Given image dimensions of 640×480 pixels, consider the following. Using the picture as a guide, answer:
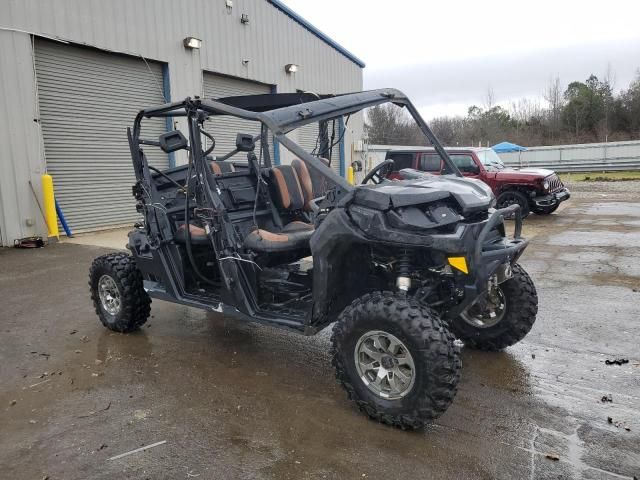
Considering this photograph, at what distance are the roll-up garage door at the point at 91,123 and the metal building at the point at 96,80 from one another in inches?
0.8

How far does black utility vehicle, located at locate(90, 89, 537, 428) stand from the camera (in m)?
3.20

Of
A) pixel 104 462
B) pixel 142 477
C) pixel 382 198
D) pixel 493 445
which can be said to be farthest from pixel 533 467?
pixel 104 462

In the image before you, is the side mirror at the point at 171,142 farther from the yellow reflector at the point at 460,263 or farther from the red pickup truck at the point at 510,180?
the red pickup truck at the point at 510,180

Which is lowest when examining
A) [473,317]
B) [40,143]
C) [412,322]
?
[473,317]

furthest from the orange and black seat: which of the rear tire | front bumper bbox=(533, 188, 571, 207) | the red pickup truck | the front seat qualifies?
front bumper bbox=(533, 188, 571, 207)

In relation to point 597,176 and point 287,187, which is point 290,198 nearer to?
point 287,187

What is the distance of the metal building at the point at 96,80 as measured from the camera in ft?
32.6

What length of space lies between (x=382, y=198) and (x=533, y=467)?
1.67m

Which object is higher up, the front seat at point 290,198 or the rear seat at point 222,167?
the rear seat at point 222,167

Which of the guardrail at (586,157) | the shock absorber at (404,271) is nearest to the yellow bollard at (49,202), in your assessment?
the shock absorber at (404,271)

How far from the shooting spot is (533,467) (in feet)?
9.31

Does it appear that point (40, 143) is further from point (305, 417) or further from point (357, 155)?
point (357, 155)

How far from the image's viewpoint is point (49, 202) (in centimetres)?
1032

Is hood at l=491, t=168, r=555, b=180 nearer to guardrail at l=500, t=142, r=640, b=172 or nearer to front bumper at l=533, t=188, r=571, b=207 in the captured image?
front bumper at l=533, t=188, r=571, b=207
